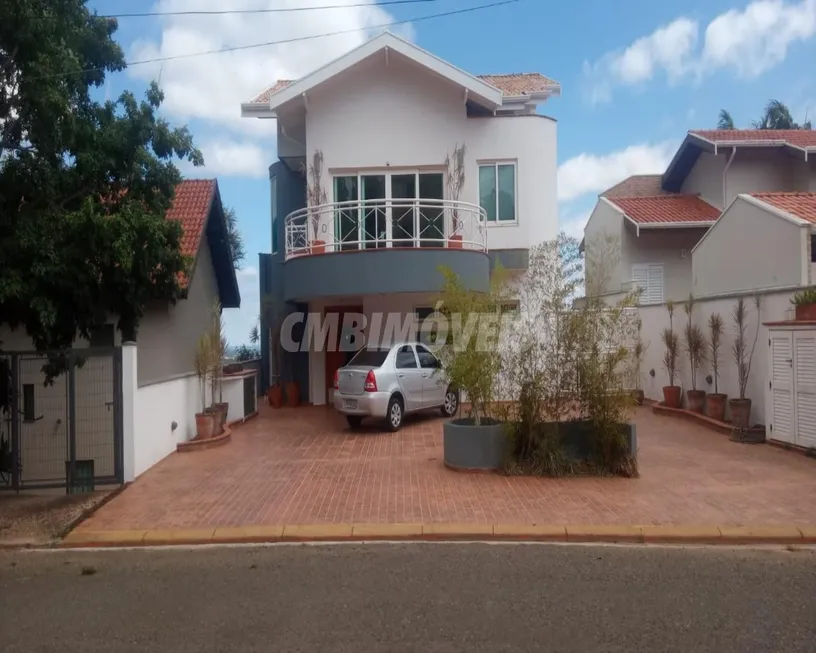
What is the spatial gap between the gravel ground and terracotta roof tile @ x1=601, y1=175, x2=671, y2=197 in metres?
24.0

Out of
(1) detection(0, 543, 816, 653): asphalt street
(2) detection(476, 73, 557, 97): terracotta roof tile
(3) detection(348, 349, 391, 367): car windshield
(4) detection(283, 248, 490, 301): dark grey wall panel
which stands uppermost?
(2) detection(476, 73, 557, 97): terracotta roof tile

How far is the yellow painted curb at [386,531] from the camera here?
7.18m

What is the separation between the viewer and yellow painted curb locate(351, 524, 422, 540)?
23.6 feet

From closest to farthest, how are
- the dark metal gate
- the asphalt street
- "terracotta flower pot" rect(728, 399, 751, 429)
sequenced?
the asphalt street → the dark metal gate → "terracotta flower pot" rect(728, 399, 751, 429)

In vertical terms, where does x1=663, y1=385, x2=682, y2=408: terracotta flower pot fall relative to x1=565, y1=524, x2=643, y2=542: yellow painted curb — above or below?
above

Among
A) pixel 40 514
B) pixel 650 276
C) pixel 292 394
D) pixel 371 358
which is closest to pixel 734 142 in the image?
pixel 650 276

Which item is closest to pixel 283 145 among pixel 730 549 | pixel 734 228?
pixel 734 228

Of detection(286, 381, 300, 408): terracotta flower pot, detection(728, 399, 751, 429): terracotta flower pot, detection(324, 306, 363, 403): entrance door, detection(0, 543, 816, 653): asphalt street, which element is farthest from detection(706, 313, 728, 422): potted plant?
detection(286, 381, 300, 408): terracotta flower pot

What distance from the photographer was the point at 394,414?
43.1 feet

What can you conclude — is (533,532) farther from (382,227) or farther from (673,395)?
(382,227)

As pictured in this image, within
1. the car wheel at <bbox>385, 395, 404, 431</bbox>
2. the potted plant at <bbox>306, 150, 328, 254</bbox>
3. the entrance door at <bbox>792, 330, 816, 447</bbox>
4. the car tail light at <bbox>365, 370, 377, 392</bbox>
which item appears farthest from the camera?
the potted plant at <bbox>306, 150, 328, 254</bbox>

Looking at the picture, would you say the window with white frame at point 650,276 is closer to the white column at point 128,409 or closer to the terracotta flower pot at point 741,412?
the terracotta flower pot at point 741,412

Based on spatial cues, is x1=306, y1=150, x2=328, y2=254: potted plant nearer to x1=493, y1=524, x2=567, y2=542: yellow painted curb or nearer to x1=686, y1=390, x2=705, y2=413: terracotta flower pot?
x1=686, y1=390, x2=705, y2=413: terracotta flower pot

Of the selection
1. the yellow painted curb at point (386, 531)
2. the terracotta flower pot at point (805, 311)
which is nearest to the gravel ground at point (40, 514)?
the yellow painted curb at point (386, 531)
